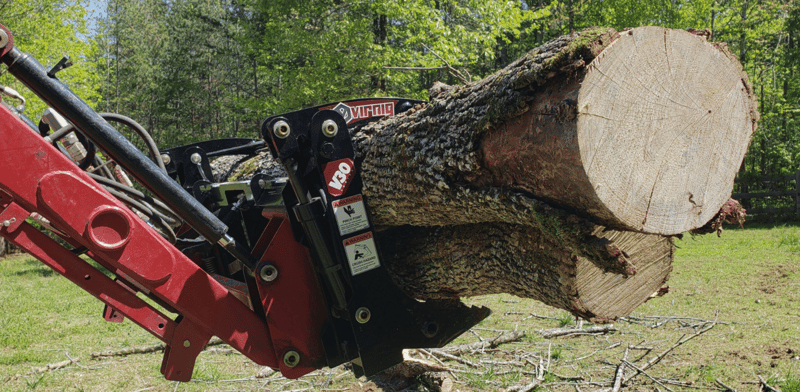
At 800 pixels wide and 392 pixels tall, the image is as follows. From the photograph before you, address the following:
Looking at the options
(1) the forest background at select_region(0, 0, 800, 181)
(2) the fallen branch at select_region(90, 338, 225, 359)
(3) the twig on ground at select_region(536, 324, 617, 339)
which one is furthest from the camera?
(1) the forest background at select_region(0, 0, 800, 181)

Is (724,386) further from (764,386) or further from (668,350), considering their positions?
(668,350)

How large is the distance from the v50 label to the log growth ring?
123 centimetres

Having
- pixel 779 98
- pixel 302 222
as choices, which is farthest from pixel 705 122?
pixel 779 98

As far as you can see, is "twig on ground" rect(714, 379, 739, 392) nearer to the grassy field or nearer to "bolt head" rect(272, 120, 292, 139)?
the grassy field

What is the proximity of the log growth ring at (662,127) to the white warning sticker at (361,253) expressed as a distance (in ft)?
4.11

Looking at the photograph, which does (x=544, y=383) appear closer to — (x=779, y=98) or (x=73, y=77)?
(x=73, y=77)

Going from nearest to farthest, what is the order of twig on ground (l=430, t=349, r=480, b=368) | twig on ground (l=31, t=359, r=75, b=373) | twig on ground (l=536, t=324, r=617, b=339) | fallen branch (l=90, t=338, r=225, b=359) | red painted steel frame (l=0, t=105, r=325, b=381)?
red painted steel frame (l=0, t=105, r=325, b=381) → twig on ground (l=430, t=349, r=480, b=368) → twig on ground (l=31, t=359, r=75, b=373) → twig on ground (l=536, t=324, r=617, b=339) → fallen branch (l=90, t=338, r=225, b=359)

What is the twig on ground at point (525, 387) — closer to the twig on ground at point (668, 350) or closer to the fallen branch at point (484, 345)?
the twig on ground at point (668, 350)

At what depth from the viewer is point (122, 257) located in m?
2.47

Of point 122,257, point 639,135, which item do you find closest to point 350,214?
point 122,257

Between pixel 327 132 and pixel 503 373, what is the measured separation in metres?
2.83

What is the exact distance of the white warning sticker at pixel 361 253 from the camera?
9.14 ft

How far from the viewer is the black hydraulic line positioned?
238cm

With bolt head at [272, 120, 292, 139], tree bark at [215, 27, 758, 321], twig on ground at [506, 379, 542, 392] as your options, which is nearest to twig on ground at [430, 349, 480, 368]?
twig on ground at [506, 379, 542, 392]
